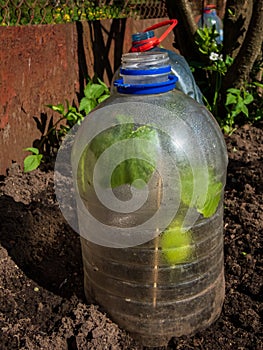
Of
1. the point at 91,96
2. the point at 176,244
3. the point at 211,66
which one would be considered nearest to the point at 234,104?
the point at 211,66

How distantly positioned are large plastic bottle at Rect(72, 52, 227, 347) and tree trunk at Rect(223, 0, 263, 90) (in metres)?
2.29

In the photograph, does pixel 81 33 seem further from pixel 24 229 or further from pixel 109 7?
pixel 24 229

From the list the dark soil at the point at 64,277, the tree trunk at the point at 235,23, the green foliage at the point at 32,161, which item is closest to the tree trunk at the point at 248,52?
the tree trunk at the point at 235,23

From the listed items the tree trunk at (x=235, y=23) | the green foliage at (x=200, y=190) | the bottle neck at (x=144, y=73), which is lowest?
the tree trunk at (x=235, y=23)

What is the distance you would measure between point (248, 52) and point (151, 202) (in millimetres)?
2700

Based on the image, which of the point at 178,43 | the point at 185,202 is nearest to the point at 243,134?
the point at 178,43

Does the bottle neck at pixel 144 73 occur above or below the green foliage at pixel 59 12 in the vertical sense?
above

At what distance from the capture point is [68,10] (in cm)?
468

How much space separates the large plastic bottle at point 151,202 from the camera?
1879 millimetres

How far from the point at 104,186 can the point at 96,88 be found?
2084 mm

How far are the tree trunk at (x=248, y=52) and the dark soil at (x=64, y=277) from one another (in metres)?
1.06

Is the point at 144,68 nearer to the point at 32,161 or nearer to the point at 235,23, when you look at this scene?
the point at 32,161

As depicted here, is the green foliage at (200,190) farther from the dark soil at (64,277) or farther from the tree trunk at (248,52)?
the tree trunk at (248,52)

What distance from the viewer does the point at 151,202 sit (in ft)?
6.23
